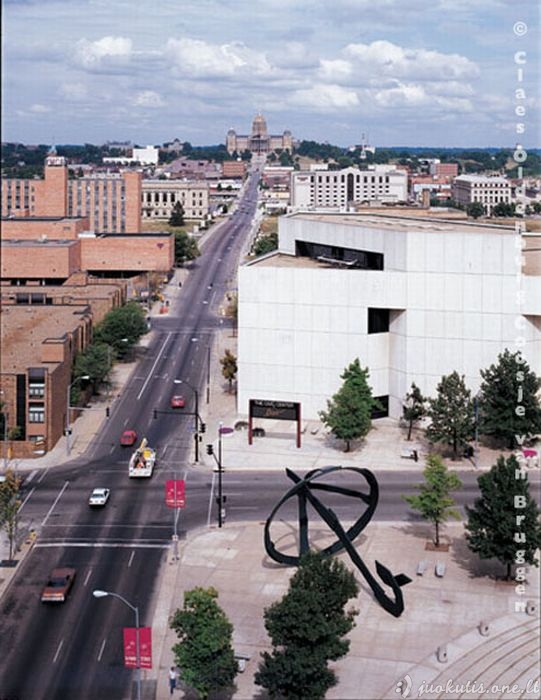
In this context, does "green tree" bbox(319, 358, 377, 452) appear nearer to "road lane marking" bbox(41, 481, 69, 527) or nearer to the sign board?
the sign board

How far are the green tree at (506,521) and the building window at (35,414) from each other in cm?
3010

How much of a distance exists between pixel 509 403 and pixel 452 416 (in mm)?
3438

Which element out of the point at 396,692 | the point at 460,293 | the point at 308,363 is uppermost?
the point at 460,293

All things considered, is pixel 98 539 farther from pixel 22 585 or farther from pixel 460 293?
pixel 460 293

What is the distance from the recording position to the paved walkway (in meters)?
36.1

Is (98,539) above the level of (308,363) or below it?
below

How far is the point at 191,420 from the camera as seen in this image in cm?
7419

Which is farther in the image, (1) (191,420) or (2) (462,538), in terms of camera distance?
(1) (191,420)

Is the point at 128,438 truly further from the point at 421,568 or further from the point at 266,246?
the point at 266,246

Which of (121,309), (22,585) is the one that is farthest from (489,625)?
(121,309)

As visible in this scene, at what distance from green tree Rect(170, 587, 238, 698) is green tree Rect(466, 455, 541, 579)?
13817mm

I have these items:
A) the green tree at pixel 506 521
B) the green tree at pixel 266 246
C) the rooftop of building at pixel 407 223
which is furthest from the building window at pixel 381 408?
the green tree at pixel 266 246

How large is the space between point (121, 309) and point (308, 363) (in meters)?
24.6

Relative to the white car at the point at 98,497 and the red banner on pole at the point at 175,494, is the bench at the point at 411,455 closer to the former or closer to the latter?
the red banner on pole at the point at 175,494
